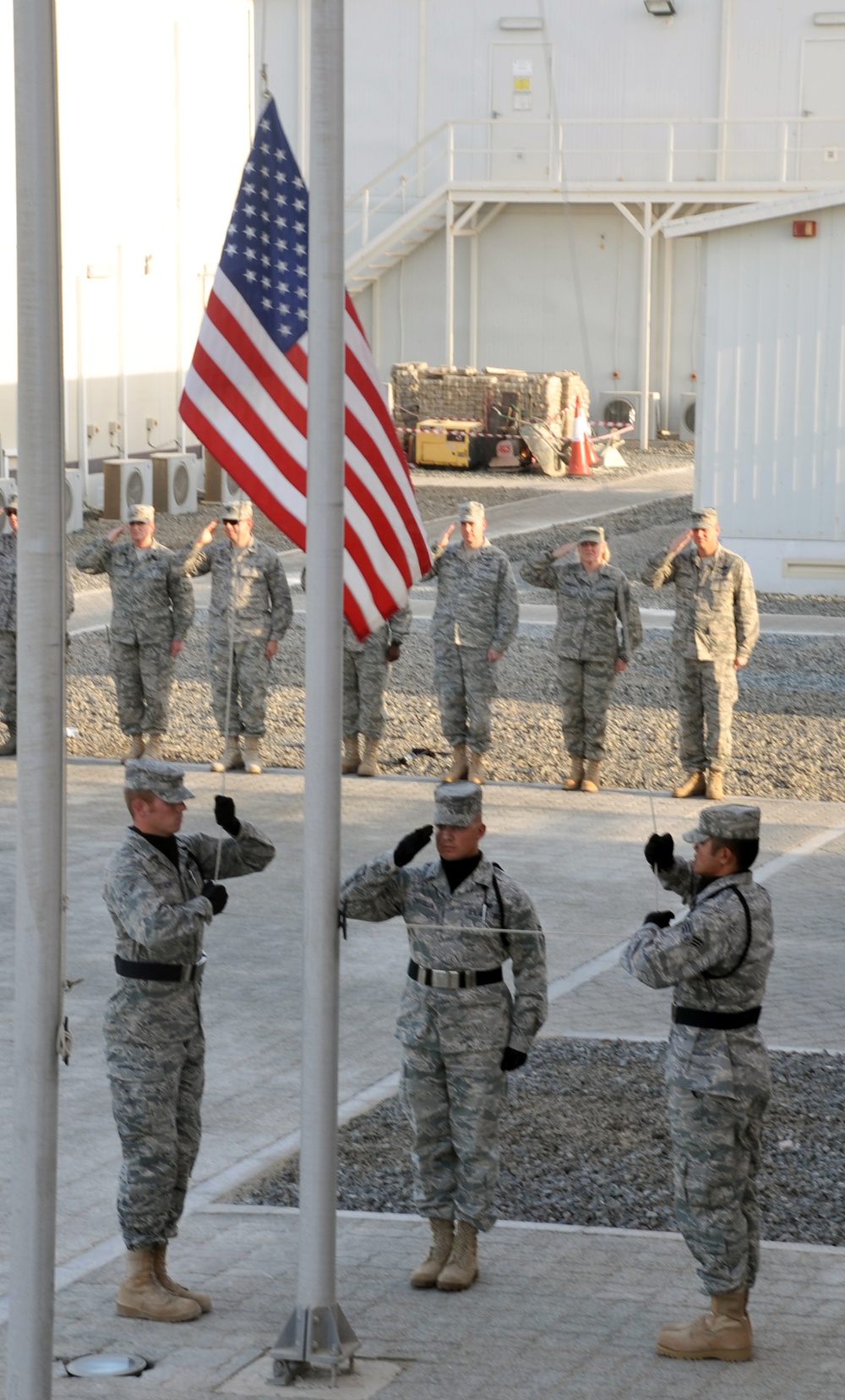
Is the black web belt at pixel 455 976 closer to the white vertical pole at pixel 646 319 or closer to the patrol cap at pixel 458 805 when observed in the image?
the patrol cap at pixel 458 805

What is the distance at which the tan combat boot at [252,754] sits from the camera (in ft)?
49.8

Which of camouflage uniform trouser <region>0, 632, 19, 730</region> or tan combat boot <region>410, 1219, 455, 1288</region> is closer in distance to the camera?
tan combat boot <region>410, 1219, 455, 1288</region>

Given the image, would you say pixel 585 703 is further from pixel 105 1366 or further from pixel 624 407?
pixel 624 407

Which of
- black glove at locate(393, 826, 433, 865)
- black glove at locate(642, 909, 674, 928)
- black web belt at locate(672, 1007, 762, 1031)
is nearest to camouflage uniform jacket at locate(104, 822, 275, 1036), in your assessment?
black glove at locate(393, 826, 433, 865)

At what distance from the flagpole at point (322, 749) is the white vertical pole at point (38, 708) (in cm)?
112

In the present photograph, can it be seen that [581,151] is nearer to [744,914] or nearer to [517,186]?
[517,186]

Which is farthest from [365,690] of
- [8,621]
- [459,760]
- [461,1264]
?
[461,1264]

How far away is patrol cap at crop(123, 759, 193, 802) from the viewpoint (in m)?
6.63

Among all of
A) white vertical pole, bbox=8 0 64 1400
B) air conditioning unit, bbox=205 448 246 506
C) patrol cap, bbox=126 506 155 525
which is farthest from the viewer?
air conditioning unit, bbox=205 448 246 506

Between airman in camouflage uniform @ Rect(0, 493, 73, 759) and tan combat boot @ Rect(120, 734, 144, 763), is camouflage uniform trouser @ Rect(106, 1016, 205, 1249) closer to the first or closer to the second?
tan combat boot @ Rect(120, 734, 144, 763)

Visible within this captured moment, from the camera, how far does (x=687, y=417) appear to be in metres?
43.3

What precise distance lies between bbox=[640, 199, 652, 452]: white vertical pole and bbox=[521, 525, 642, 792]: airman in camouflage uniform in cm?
2728


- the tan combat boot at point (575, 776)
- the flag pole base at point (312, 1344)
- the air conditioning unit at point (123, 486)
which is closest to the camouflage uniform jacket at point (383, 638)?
the tan combat boot at point (575, 776)

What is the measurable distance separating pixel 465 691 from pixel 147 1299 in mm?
8561
